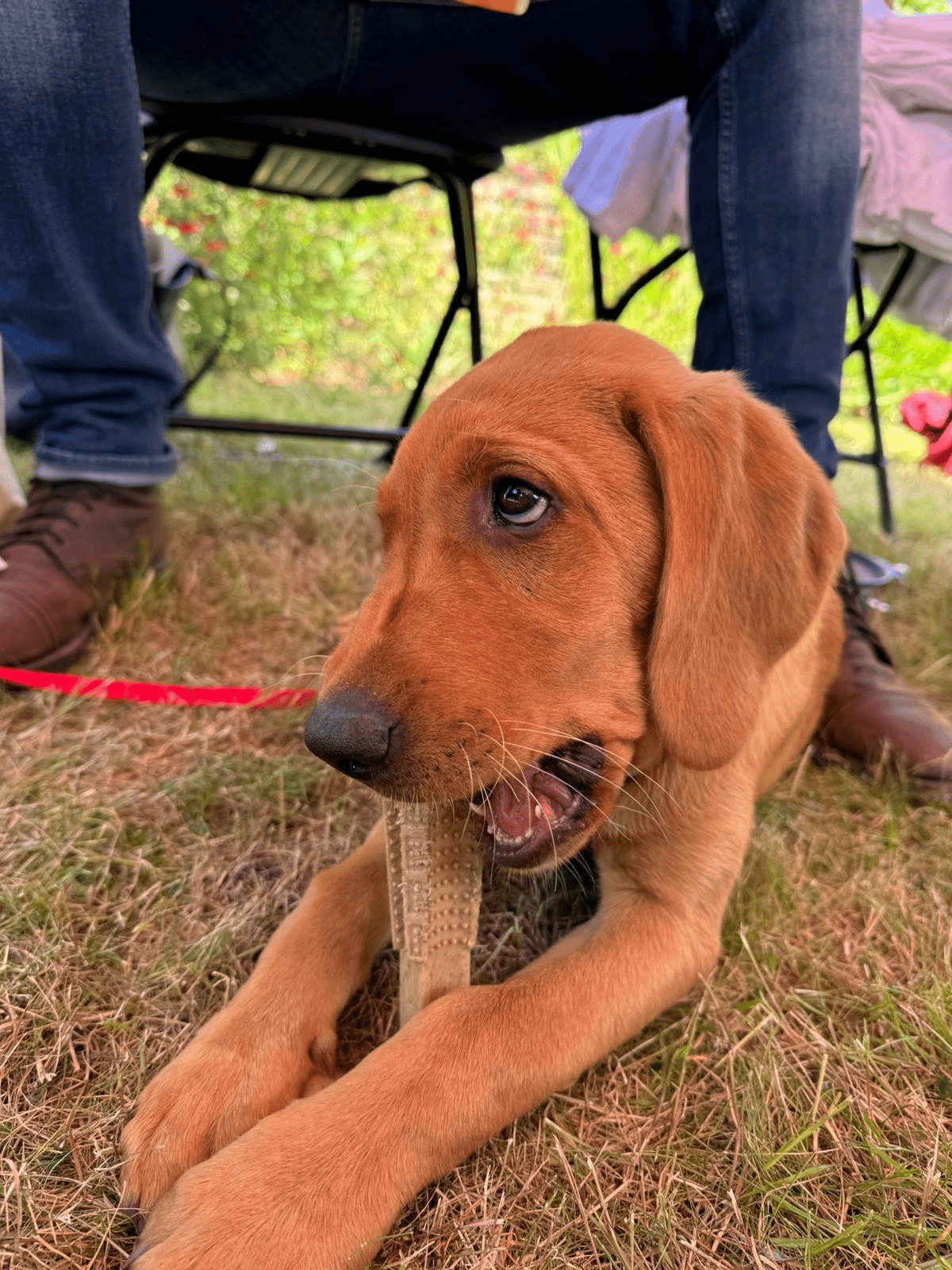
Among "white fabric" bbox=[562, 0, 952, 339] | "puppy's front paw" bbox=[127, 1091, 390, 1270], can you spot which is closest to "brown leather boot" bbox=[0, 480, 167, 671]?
"puppy's front paw" bbox=[127, 1091, 390, 1270]

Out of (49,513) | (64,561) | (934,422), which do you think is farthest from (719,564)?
(49,513)

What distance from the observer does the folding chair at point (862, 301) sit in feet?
12.7

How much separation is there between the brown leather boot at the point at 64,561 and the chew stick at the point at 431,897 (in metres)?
1.40

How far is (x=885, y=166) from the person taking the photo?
3.29 m

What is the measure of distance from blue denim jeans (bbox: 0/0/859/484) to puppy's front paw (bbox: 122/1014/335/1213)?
191 centimetres

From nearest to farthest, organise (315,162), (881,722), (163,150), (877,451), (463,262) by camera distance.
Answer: (881,722) < (163,150) < (315,162) < (463,262) < (877,451)

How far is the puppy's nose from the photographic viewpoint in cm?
128

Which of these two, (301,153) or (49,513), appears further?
(301,153)

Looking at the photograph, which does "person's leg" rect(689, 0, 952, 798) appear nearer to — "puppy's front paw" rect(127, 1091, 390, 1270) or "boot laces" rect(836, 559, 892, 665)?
"boot laces" rect(836, 559, 892, 665)

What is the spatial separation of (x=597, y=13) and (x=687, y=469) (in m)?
1.87

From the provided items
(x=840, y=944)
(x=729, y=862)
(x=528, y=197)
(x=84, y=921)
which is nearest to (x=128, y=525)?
(x=84, y=921)

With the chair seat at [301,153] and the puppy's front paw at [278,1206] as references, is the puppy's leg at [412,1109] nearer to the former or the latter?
the puppy's front paw at [278,1206]

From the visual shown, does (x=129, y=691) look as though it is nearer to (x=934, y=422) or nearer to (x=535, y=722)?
(x=535, y=722)

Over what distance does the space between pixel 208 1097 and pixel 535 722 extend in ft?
2.37
